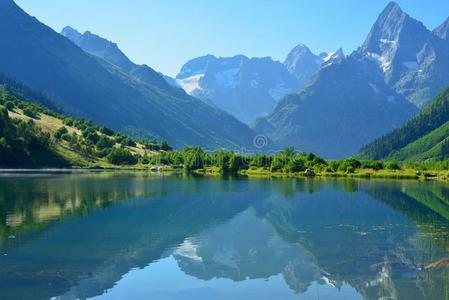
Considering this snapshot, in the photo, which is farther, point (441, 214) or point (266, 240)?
point (441, 214)

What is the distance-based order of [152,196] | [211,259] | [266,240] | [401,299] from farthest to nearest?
[152,196]
[266,240]
[211,259]
[401,299]

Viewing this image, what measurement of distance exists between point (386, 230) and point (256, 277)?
25.9 meters

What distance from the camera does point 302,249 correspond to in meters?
43.5

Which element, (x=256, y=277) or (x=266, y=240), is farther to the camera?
(x=266, y=240)

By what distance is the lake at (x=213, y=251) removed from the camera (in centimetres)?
3053

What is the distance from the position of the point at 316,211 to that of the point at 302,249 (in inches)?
1146

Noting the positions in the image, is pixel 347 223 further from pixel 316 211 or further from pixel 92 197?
pixel 92 197

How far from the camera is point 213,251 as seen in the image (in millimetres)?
42062

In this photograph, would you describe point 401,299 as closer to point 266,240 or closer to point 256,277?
point 256,277

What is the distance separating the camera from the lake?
3053cm

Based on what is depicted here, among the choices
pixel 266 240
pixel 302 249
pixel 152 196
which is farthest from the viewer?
pixel 152 196

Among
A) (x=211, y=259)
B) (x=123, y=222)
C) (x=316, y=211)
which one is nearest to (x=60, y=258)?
(x=211, y=259)

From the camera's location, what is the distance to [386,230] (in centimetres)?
5531

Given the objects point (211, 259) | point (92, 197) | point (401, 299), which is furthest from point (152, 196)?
point (401, 299)
